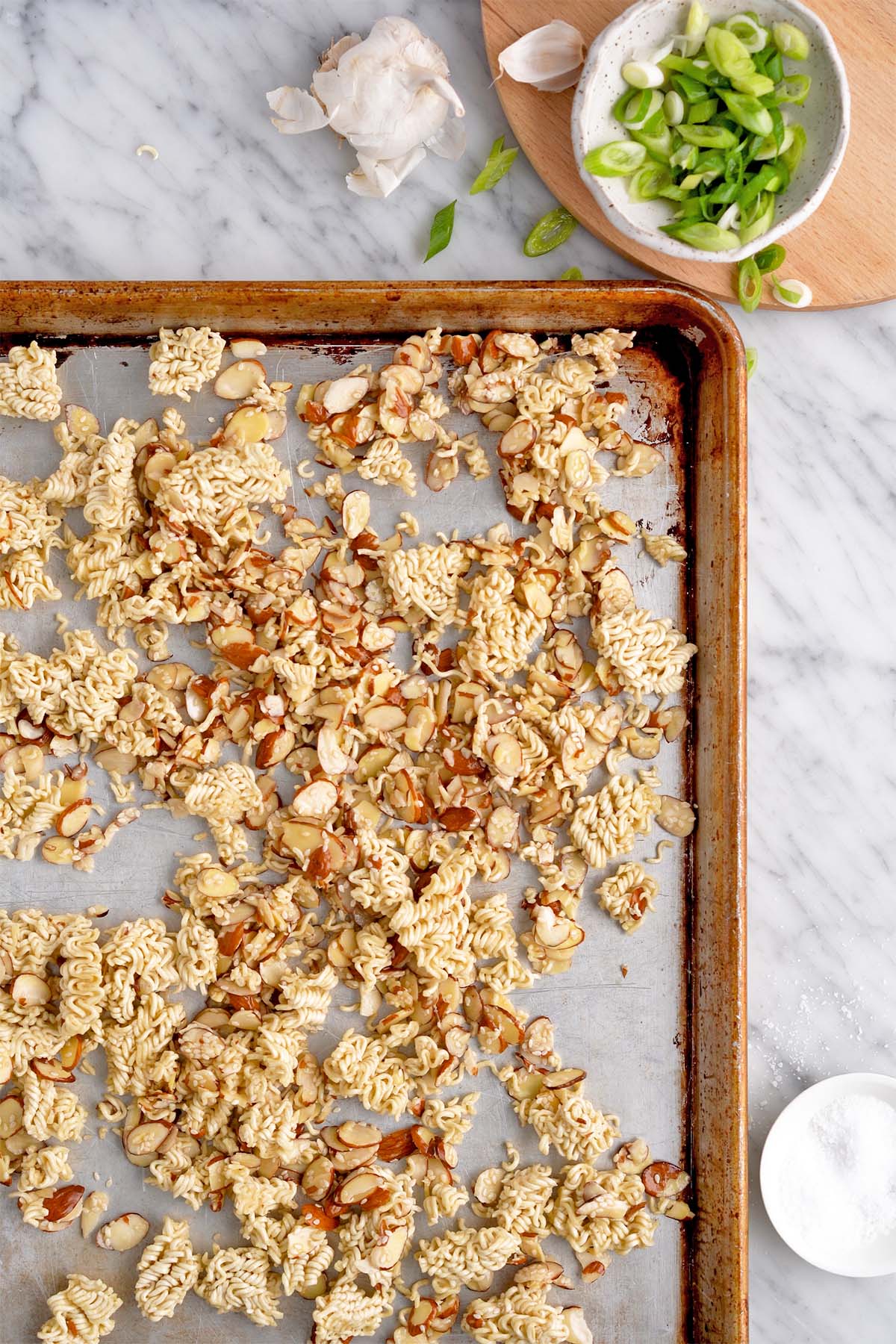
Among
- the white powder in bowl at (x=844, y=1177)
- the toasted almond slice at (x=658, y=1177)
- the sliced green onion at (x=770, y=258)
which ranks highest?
the sliced green onion at (x=770, y=258)

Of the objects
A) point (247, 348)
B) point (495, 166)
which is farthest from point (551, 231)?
point (247, 348)

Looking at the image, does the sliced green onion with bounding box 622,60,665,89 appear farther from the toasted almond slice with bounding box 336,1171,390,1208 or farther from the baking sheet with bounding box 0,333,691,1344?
the toasted almond slice with bounding box 336,1171,390,1208

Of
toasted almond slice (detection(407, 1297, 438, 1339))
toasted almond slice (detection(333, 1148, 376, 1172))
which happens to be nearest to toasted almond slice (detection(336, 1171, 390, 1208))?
toasted almond slice (detection(333, 1148, 376, 1172))

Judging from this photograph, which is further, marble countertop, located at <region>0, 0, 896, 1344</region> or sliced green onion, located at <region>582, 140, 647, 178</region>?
marble countertop, located at <region>0, 0, 896, 1344</region>

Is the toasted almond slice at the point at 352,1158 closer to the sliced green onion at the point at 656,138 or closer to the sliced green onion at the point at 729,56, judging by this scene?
the sliced green onion at the point at 656,138

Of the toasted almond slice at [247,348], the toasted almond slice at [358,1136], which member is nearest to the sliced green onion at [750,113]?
the toasted almond slice at [247,348]
